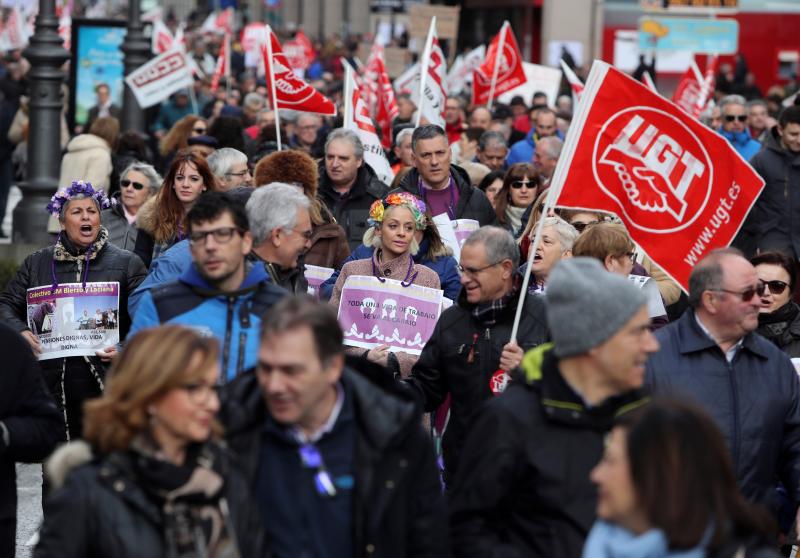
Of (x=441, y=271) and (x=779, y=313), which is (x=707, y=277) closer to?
(x=779, y=313)

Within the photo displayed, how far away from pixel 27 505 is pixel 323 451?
5065mm

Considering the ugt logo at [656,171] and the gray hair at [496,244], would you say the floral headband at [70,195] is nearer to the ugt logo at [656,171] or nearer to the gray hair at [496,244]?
the gray hair at [496,244]

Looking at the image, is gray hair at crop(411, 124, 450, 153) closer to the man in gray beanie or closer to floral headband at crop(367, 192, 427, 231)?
floral headband at crop(367, 192, 427, 231)

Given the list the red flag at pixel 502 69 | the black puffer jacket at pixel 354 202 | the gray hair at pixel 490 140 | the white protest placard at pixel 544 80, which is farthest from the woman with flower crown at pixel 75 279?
the white protest placard at pixel 544 80

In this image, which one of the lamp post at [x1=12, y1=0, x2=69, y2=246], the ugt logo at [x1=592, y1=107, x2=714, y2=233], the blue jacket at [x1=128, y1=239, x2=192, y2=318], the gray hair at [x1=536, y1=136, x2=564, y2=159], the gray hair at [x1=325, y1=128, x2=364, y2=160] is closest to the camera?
the blue jacket at [x1=128, y1=239, x2=192, y2=318]

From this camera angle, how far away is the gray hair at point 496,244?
6.21m

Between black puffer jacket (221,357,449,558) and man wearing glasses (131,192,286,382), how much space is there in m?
0.83

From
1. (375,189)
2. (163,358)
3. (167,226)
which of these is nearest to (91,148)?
(375,189)

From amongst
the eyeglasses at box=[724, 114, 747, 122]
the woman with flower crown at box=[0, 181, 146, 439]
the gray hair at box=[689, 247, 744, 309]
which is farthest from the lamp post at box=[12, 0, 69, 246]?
the gray hair at box=[689, 247, 744, 309]

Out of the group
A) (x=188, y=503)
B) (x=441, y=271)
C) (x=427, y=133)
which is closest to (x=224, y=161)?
(x=427, y=133)

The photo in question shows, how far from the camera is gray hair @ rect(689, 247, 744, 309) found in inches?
226

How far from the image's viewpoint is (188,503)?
3.87 metres

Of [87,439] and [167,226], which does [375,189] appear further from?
[87,439]

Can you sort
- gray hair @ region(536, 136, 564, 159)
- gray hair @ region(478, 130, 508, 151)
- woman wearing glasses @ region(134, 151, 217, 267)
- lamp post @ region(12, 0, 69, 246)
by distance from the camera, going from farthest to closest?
lamp post @ region(12, 0, 69, 246)
gray hair @ region(478, 130, 508, 151)
gray hair @ region(536, 136, 564, 159)
woman wearing glasses @ region(134, 151, 217, 267)
